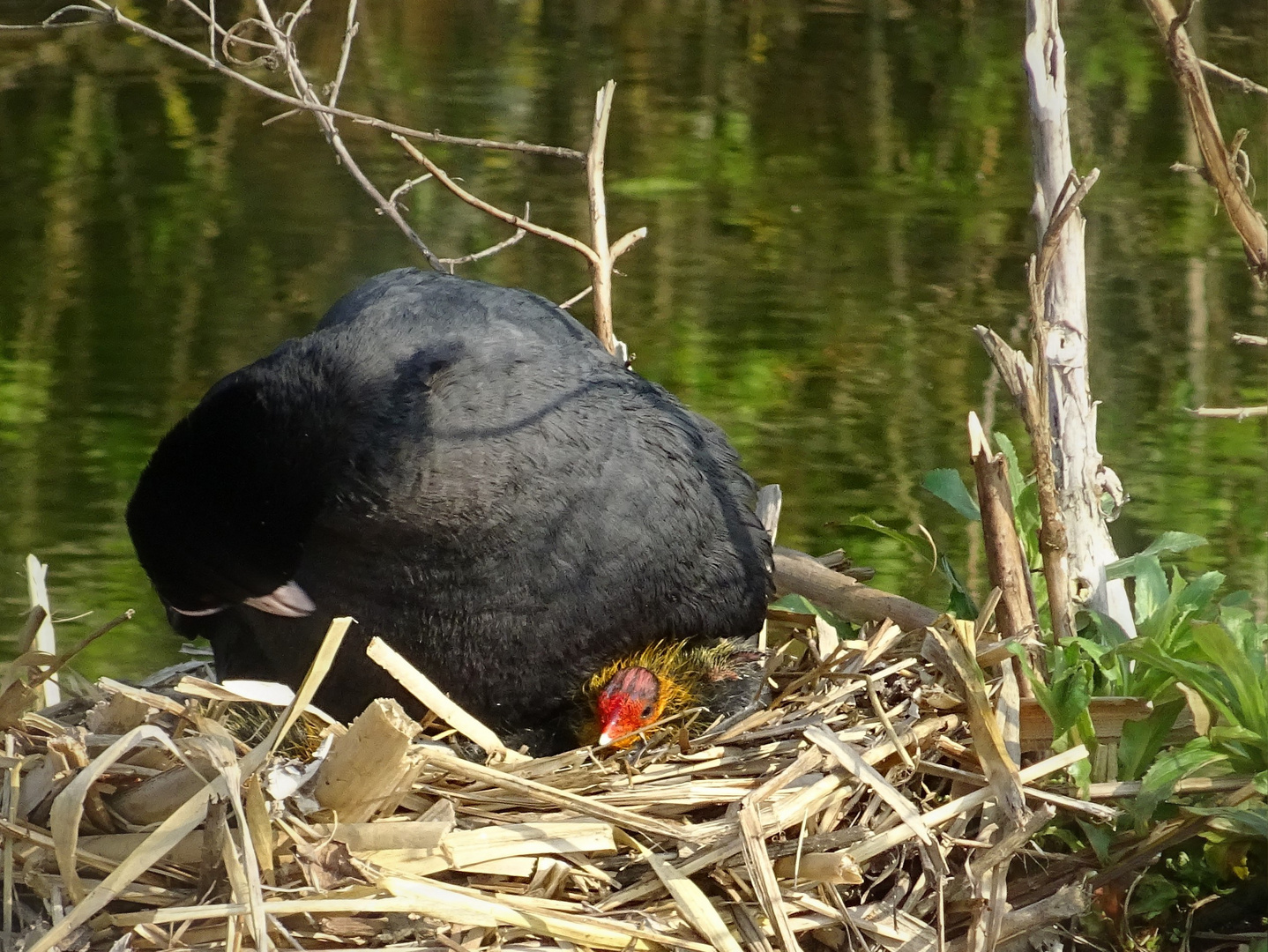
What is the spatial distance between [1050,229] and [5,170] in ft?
14.5

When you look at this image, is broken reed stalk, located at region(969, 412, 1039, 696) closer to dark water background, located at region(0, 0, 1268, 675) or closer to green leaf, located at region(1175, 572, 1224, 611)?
green leaf, located at region(1175, 572, 1224, 611)

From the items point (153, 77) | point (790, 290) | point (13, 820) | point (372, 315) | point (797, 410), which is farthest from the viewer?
point (153, 77)

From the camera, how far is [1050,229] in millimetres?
2426

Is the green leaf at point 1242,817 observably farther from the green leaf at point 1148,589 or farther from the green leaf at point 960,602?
the green leaf at point 960,602

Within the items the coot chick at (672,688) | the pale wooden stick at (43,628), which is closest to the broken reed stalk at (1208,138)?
the coot chick at (672,688)

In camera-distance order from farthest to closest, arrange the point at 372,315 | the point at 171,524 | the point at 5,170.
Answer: the point at 5,170, the point at 372,315, the point at 171,524

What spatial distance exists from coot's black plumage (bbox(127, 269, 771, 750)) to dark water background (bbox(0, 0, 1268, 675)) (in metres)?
1.30

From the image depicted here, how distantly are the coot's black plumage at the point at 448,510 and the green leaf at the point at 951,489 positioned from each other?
1.11ft

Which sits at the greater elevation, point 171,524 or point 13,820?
point 171,524

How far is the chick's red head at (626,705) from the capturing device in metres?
2.47

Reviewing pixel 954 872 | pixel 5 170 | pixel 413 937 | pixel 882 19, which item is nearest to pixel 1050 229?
pixel 954 872

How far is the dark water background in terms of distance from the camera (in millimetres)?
4191

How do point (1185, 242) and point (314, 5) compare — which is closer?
point (1185, 242)

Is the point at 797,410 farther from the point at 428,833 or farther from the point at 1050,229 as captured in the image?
the point at 428,833
